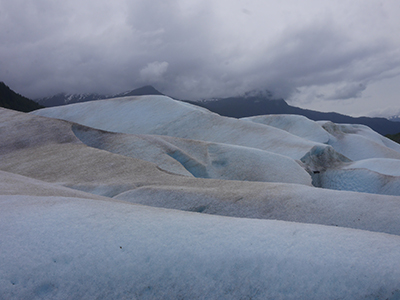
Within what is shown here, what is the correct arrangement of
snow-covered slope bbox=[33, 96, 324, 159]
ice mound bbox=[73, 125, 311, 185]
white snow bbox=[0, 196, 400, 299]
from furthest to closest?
snow-covered slope bbox=[33, 96, 324, 159], ice mound bbox=[73, 125, 311, 185], white snow bbox=[0, 196, 400, 299]

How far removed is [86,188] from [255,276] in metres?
4.91

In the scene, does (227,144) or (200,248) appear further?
(227,144)

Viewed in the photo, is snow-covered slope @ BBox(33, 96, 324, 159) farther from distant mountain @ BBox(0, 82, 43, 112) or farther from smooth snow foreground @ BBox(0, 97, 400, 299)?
distant mountain @ BBox(0, 82, 43, 112)

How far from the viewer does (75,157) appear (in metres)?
7.81

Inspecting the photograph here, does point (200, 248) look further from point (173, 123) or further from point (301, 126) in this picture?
point (301, 126)

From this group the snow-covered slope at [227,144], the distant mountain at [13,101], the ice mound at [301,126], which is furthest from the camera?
the distant mountain at [13,101]

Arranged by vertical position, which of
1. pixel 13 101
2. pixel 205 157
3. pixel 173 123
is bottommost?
pixel 205 157

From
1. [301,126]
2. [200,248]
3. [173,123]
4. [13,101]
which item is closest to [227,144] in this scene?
[173,123]

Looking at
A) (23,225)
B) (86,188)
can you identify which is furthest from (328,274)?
(86,188)

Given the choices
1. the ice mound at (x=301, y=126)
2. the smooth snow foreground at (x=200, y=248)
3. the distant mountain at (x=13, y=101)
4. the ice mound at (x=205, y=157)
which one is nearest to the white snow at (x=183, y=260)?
the smooth snow foreground at (x=200, y=248)

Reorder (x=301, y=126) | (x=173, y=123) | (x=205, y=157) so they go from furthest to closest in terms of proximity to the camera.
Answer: (x=301, y=126)
(x=173, y=123)
(x=205, y=157)

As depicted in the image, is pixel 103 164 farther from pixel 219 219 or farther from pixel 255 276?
pixel 255 276

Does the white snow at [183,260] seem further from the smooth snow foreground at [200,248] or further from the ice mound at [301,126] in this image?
the ice mound at [301,126]

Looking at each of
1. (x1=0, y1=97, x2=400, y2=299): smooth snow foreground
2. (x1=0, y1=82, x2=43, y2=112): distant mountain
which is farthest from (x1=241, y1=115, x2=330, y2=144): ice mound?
(x1=0, y1=82, x2=43, y2=112): distant mountain
